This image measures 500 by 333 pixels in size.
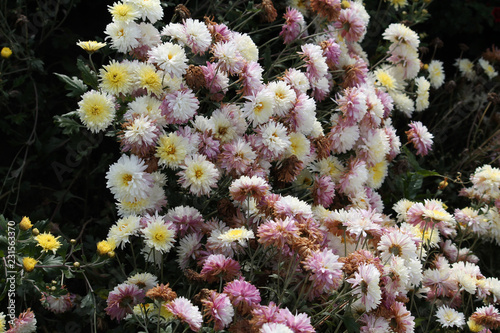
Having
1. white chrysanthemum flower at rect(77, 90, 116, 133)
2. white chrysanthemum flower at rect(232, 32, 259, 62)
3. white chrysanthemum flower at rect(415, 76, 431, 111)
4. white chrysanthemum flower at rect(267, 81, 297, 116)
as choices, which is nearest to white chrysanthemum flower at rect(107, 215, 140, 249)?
white chrysanthemum flower at rect(77, 90, 116, 133)

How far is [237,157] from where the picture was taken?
208 cm

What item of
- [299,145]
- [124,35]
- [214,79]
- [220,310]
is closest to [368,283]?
[220,310]

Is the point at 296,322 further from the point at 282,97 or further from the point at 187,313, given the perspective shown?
the point at 282,97

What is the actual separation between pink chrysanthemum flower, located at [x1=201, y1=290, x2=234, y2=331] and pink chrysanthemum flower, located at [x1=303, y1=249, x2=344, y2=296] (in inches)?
10.6

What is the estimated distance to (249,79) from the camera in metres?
2.20

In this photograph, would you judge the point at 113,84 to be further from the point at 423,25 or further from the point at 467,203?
the point at 423,25

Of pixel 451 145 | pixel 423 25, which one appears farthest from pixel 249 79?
pixel 423 25

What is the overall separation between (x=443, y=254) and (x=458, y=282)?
303mm

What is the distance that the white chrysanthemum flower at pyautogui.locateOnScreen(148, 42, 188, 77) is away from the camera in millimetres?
2043

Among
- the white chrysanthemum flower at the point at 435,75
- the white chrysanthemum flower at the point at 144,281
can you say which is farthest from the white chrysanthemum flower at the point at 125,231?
the white chrysanthemum flower at the point at 435,75

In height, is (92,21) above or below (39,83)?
above

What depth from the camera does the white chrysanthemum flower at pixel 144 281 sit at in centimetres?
194

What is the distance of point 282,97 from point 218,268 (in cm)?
75

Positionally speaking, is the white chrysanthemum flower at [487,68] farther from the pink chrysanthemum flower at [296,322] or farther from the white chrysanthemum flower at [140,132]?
the pink chrysanthemum flower at [296,322]
